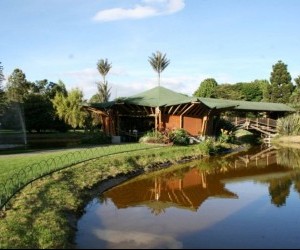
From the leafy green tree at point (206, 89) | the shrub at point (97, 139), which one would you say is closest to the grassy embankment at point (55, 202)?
the shrub at point (97, 139)

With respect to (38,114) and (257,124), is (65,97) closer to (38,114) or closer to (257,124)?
(38,114)

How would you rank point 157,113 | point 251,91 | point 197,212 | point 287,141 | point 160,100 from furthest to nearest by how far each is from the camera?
1. point 251,91
2. point 287,141
3. point 160,100
4. point 157,113
5. point 197,212

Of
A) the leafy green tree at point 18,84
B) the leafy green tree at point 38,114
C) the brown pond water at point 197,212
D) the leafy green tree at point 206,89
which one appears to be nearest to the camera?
the brown pond water at point 197,212

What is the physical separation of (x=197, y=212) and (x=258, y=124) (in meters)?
32.0

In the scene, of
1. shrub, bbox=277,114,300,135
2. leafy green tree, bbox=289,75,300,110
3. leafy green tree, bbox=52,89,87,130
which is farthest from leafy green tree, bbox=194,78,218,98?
shrub, bbox=277,114,300,135

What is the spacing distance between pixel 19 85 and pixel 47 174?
2099 inches

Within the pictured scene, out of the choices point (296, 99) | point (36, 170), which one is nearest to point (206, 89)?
point (296, 99)

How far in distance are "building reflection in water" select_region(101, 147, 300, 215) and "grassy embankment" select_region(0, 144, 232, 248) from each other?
1074 millimetres

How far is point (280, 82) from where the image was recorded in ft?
217

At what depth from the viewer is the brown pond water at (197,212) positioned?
10.2 meters

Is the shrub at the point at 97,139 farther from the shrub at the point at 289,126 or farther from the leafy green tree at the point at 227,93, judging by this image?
the leafy green tree at the point at 227,93

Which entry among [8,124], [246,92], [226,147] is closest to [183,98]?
[226,147]

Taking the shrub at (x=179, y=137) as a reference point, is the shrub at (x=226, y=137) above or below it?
below

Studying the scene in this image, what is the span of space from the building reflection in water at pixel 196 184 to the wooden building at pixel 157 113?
627cm
